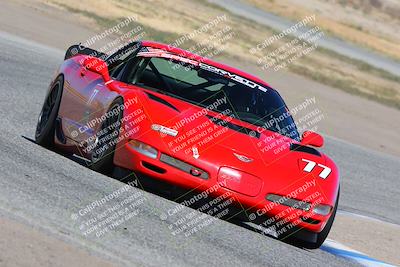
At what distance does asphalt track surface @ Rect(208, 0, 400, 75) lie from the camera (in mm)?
41938

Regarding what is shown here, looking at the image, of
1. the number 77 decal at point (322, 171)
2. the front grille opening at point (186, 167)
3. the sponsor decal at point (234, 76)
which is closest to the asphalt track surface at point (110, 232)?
the front grille opening at point (186, 167)

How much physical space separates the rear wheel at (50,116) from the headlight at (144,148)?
5.89 feet

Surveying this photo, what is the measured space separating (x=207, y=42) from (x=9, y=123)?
20.2m

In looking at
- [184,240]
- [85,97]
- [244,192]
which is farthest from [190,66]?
[184,240]

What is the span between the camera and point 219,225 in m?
7.54

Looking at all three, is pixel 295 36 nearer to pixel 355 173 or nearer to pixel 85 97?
pixel 355 173

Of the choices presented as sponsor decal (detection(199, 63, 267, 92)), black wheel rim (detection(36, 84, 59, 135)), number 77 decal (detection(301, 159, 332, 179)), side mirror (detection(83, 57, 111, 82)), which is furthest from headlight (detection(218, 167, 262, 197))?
black wheel rim (detection(36, 84, 59, 135))

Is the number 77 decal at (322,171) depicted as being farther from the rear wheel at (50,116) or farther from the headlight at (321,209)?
the rear wheel at (50,116)

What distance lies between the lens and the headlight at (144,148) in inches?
301

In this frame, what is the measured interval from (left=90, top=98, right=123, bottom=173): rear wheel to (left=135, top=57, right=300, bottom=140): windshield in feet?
2.81

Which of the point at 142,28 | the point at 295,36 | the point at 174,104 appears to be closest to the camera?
the point at 174,104

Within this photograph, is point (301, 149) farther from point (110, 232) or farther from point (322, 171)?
point (110, 232)

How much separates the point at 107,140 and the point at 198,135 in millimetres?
740

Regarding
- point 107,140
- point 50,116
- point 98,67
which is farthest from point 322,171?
point 50,116
